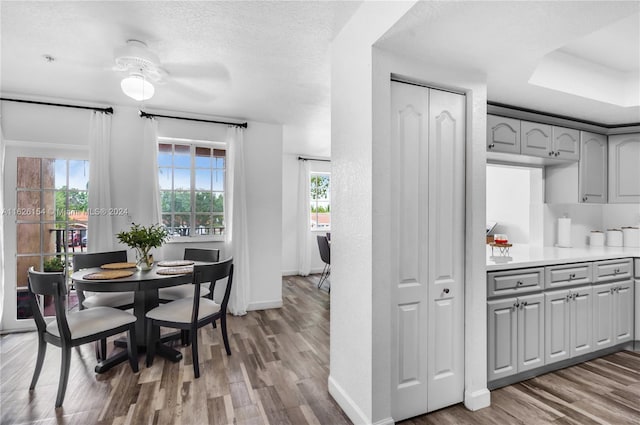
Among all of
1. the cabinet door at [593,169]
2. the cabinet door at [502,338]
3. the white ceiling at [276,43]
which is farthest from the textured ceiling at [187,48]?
the cabinet door at [593,169]

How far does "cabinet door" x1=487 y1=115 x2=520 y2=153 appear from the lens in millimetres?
2748

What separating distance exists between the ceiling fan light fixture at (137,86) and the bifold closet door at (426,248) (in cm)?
188

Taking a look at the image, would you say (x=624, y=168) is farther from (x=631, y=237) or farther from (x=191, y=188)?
(x=191, y=188)

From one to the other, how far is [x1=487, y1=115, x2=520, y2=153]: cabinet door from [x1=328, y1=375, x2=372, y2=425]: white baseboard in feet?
7.41

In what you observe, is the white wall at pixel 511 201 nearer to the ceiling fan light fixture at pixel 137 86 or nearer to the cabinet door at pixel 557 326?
the cabinet door at pixel 557 326

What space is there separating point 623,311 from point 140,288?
4207mm

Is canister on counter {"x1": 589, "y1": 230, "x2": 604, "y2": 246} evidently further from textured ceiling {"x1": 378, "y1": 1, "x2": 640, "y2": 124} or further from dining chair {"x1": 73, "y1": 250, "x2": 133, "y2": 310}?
dining chair {"x1": 73, "y1": 250, "x2": 133, "y2": 310}

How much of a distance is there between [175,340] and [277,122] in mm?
2849

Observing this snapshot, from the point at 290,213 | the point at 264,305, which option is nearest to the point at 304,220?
the point at 290,213

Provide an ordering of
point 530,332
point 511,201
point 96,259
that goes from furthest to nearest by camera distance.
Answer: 1. point 511,201
2. point 96,259
3. point 530,332

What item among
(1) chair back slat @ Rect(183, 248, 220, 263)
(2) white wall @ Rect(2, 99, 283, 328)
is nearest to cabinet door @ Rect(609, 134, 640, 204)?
(2) white wall @ Rect(2, 99, 283, 328)

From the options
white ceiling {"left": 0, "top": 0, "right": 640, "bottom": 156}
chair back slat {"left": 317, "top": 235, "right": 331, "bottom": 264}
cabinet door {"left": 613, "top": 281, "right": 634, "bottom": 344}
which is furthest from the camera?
chair back slat {"left": 317, "top": 235, "right": 331, "bottom": 264}

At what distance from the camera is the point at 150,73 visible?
254 cm

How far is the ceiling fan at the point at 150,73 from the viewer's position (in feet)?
7.45
